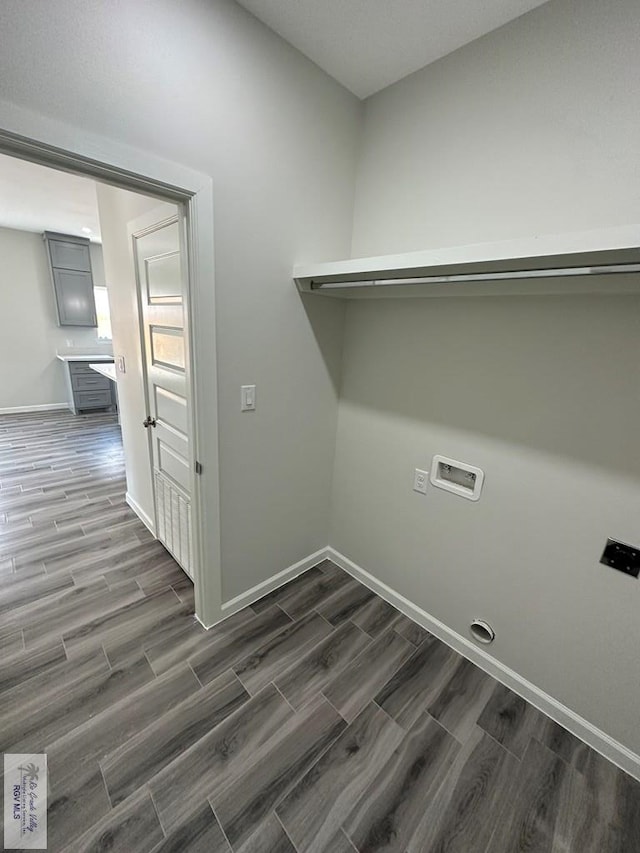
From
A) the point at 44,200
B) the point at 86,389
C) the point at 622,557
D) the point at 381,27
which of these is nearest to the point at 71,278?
the point at 86,389

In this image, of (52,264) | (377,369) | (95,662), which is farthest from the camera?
(52,264)

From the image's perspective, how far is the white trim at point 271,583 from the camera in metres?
1.96

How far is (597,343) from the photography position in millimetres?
1229

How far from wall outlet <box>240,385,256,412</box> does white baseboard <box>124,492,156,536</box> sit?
148cm

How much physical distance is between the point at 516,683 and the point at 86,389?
20.8 ft

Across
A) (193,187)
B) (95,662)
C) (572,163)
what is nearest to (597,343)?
(572,163)

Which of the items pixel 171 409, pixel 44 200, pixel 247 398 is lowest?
pixel 171 409

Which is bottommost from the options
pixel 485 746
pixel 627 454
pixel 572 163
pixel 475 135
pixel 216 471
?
pixel 485 746

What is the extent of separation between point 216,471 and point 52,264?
5501 mm

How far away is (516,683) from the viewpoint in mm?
1633

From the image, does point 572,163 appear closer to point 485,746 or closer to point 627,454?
point 627,454

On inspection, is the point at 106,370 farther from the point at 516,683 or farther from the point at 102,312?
the point at 516,683

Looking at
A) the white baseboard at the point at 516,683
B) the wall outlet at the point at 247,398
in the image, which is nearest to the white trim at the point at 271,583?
the white baseboard at the point at 516,683

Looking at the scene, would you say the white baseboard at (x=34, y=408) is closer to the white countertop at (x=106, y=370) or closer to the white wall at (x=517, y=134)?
the white countertop at (x=106, y=370)
